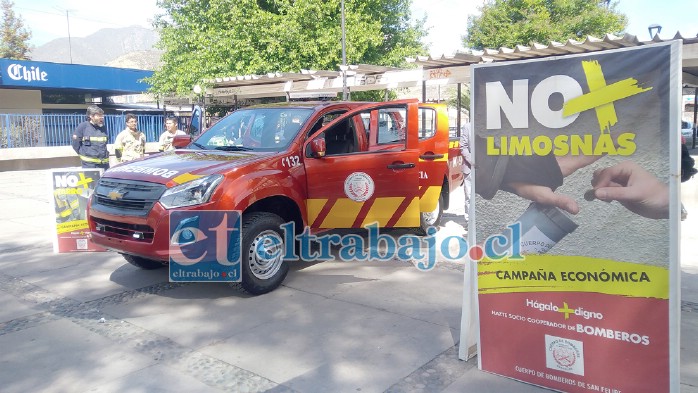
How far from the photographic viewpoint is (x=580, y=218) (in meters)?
3.27

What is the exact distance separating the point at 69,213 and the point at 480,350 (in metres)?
5.44

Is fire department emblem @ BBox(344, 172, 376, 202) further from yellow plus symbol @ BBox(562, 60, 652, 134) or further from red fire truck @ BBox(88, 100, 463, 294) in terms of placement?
yellow plus symbol @ BBox(562, 60, 652, 134)

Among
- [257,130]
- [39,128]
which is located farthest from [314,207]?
[39,128]

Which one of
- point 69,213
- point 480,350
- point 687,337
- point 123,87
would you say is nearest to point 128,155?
point 69,213

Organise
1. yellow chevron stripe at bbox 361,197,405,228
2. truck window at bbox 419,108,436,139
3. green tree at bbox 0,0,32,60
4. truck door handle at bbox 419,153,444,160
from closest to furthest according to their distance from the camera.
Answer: yellow chevron stripe at bbox 361,197,405,228 < truck door handle at bbox 419,153,444,160 < truck window at bbox 419,108,436,139 < green tree at bbox 0,0,32,60

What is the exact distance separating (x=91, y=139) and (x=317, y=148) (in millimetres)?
4663

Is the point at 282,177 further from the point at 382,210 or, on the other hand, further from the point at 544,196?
the point at 544,196

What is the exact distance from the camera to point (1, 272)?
6.28m

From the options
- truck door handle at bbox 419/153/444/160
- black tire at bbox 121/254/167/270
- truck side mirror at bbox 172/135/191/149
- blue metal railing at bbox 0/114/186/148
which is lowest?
black tire at bbox 121/254/167/270

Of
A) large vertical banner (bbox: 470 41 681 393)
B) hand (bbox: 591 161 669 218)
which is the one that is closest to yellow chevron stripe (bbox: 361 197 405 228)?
large vertical banner (bbox: 470 41 681 393)

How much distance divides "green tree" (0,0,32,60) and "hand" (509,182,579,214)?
56090 mm

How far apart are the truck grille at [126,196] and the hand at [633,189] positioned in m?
3.47

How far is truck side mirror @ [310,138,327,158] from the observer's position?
564 centimetres

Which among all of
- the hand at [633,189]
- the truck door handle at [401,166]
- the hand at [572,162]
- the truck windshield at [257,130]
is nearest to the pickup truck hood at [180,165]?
the truck windshield at [257,130]
